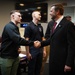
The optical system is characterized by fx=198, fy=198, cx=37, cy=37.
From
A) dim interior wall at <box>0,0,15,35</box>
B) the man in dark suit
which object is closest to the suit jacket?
the man in dark suit

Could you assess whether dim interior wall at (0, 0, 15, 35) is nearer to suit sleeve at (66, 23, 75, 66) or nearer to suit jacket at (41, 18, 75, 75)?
suit jacket at (41, 18, 75, 75)

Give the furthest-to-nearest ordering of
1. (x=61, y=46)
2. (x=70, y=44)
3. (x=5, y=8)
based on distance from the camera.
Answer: (x=5, y=8), (x=61, y=46), (x=70, y=44)

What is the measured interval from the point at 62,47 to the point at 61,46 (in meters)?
0.02

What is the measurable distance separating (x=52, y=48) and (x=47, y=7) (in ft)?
16.2

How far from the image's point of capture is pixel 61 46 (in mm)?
2723

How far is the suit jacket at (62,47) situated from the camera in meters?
2.61

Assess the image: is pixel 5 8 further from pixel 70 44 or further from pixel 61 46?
pixel 70 44

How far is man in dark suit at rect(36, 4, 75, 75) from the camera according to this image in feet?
8.59

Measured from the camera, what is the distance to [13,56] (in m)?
3.12

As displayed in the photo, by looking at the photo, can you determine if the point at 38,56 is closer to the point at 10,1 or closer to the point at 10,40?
the point at 10,40

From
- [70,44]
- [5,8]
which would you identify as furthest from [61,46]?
[5,8]

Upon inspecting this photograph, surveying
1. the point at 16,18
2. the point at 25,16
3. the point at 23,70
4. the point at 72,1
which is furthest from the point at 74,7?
the point at 16,18

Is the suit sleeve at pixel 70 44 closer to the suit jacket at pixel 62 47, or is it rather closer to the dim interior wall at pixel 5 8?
the suit jacket at pixel 62 47

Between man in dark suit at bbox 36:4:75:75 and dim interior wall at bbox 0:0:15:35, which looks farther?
dim interior wall at bbox 0:0:15:35
